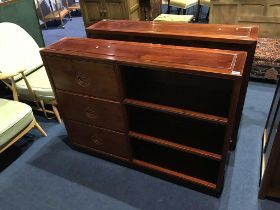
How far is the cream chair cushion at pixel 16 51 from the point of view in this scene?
7.73 feet

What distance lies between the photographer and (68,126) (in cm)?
199

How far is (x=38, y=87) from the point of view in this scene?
88.4 inches

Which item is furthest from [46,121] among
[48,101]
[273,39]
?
[273,39]

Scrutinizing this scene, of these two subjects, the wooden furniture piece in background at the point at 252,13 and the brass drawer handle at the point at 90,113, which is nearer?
the brass drawer handle at the point at 90,113

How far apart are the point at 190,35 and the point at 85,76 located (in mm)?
696

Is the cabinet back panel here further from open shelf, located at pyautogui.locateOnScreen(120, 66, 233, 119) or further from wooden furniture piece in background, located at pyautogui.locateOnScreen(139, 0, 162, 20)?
wooden furniture piece in background, located at pyautogui.locateOnScreen(139, 0, 162, 20)

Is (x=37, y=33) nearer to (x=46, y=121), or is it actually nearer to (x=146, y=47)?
(x=46, y=121)

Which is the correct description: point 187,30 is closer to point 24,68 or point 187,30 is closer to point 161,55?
point 161,55

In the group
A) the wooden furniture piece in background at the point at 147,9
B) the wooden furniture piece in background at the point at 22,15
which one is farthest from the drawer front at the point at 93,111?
the wooden furniture piece in background at the point at 147,9

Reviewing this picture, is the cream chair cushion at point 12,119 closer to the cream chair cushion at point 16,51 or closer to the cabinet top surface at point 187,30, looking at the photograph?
the cream chair cushion at point 16,51

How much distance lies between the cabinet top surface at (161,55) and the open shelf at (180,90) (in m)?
0.12

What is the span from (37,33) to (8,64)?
1038 millimetres

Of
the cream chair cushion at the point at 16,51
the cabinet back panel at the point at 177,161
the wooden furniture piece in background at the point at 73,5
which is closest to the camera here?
the cabinet back panel at the point at 177,161

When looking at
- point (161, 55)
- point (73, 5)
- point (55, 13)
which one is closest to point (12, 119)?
point (161, 55)
